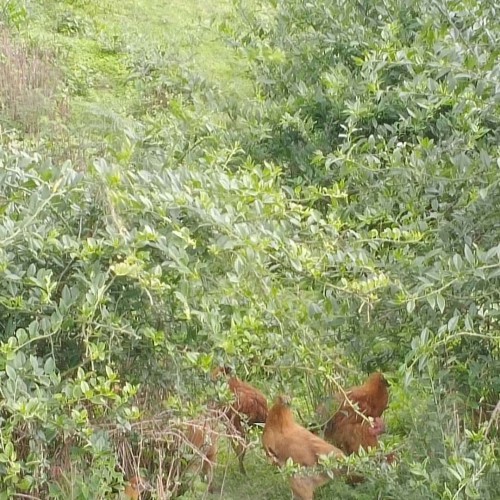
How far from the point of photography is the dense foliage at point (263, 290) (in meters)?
2.80

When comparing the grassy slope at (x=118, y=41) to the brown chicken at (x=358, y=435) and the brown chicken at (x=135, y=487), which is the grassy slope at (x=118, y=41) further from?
the brown chicken at (x=135, y=487)

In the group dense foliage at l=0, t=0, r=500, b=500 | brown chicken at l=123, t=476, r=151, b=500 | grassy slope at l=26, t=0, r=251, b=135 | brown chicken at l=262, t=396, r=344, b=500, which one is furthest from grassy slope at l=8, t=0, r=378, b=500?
brown chicken at l=123, t=476, r=151, b=500

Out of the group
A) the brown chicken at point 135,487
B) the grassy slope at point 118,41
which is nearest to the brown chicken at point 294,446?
the brown chicken at point 135,487

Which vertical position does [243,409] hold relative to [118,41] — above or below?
above

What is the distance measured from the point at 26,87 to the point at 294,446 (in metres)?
4.96

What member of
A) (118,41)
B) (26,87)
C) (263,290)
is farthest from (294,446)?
(118,41)

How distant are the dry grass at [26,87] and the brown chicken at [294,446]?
4.18 m

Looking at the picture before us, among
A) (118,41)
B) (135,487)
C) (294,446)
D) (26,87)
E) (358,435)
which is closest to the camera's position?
(135,487)

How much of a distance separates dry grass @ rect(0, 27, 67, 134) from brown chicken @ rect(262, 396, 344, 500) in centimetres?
418

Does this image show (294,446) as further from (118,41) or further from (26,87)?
(118,41)

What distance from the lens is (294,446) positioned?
10.8ft

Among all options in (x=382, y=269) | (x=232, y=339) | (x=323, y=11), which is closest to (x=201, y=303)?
(x=232, y=339)

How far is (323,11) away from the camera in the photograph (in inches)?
192

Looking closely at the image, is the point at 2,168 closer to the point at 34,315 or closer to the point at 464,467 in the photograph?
the point at 34,315
